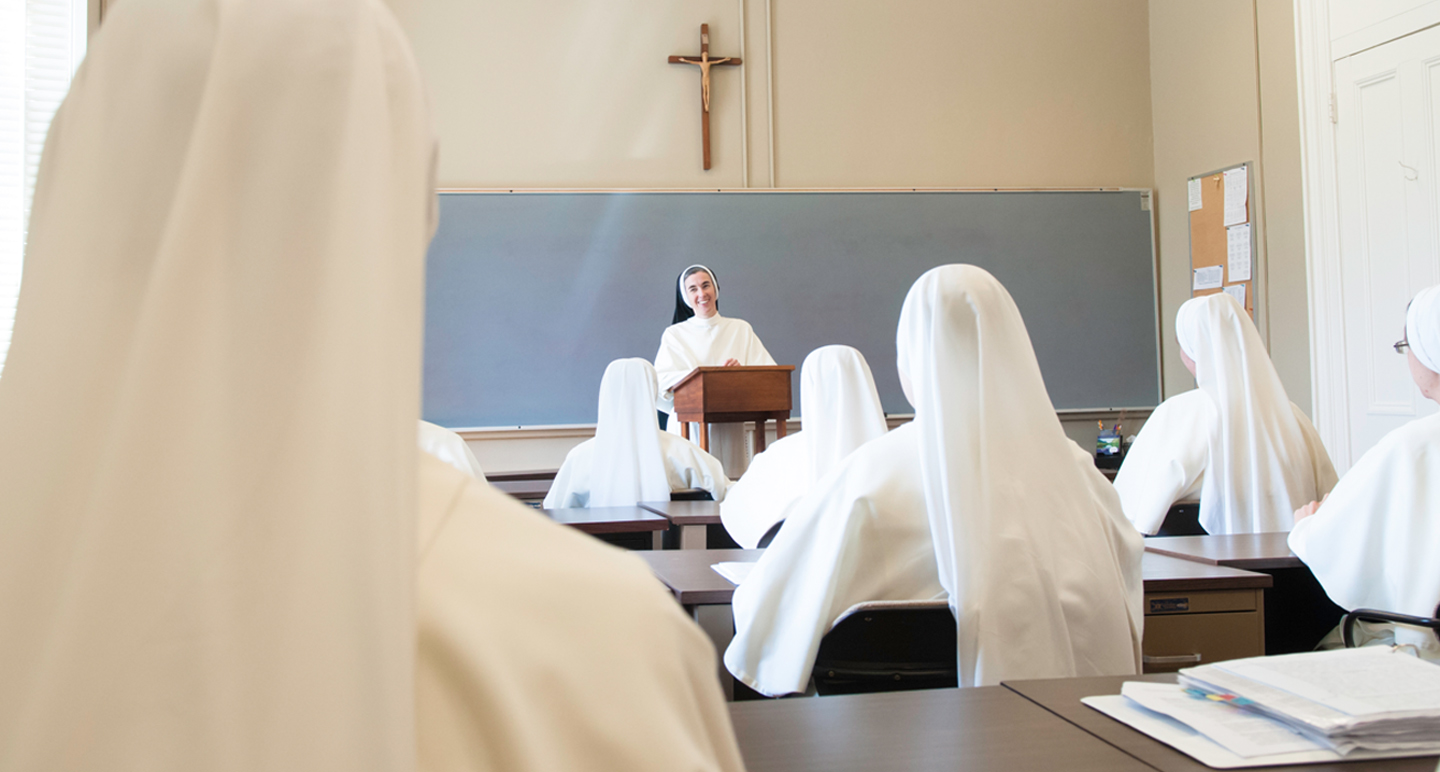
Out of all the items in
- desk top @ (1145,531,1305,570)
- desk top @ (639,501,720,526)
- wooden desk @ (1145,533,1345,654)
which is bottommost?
wooden desk @ (1145,533,1345,654)

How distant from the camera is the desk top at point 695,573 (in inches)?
85.4

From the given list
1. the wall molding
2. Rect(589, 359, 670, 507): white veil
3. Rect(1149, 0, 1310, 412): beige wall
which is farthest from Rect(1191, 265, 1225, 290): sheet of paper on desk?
Rect(589, 359, 670, 507): white veil

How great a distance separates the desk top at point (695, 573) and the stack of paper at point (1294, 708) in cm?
94

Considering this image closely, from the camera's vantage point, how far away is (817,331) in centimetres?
752

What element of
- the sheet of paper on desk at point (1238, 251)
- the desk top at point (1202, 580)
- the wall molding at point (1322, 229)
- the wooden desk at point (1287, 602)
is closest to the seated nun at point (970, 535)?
the desk top at point (1202, 580)

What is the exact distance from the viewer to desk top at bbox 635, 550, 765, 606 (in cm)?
217

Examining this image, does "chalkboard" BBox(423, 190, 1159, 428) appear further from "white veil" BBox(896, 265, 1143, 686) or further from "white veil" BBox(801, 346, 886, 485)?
"white veil" BBox(896, 265, 1143, 686)

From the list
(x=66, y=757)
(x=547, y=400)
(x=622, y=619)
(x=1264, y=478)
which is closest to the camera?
(x=66, y=757)

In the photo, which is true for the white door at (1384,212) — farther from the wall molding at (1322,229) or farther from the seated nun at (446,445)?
the seated nun at (446,445)

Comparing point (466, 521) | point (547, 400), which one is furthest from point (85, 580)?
point (547, 400)

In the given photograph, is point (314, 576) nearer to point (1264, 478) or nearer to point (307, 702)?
point (307, 702)

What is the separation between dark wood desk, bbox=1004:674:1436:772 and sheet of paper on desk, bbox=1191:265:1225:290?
6.53m

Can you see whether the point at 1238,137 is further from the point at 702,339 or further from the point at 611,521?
the point at 611,521

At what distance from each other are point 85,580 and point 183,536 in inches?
2.1
